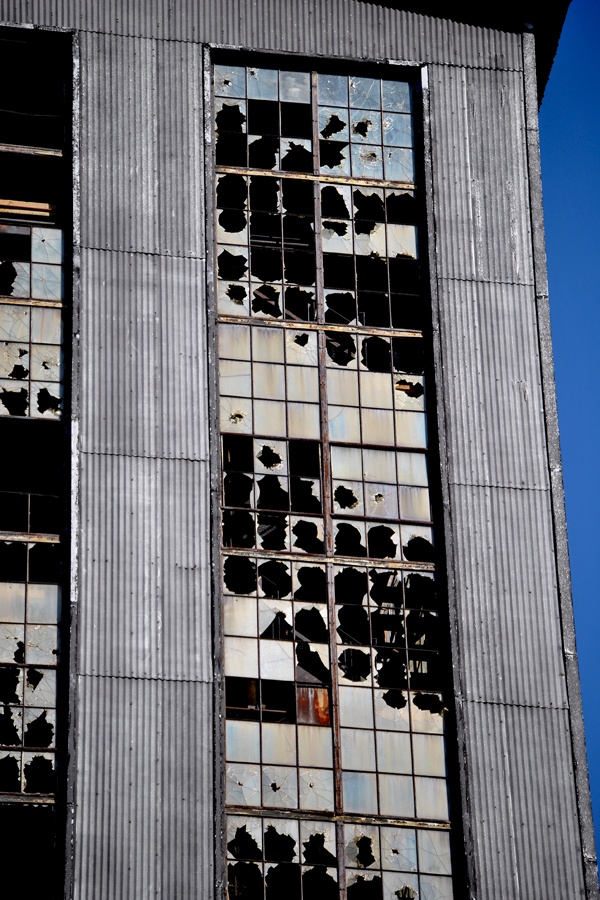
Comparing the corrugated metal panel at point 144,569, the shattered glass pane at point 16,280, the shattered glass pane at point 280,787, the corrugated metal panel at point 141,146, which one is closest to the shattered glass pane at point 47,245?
the shattered glass pane at point 16,280

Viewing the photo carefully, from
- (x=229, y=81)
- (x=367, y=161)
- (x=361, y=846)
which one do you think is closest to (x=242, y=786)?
(x=361, y=846)

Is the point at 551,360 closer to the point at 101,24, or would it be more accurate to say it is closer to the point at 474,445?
the point at 474,445

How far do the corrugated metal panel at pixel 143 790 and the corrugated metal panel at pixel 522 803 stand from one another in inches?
148

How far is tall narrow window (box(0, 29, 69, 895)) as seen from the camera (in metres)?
26.9

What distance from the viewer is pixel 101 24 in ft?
101

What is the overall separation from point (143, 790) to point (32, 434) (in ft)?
18.5

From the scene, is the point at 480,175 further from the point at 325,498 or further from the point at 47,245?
the point at 47,245

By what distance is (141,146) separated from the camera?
30.2 m

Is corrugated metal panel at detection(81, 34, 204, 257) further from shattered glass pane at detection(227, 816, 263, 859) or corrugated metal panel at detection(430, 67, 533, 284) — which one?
shattered glass pane at detection(227, 816, 263, 859)

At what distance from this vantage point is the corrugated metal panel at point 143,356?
28.4 meters

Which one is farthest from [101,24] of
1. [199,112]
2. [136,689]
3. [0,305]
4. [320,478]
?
[136,689]

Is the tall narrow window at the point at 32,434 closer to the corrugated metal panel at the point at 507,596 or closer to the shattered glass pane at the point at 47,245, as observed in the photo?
the shattered glass pane at the point at 47,245

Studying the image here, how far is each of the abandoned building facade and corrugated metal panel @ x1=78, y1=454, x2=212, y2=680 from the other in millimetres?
44

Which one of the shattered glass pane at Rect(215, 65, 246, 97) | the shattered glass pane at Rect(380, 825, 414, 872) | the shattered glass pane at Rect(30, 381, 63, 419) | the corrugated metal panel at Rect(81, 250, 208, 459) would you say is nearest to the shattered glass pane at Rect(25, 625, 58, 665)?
the corrugated metal panel at Rect(81, 250, 208, 459)
